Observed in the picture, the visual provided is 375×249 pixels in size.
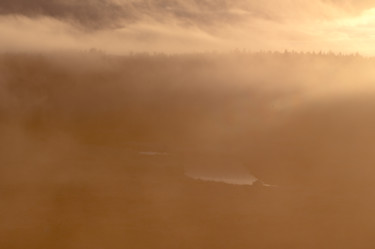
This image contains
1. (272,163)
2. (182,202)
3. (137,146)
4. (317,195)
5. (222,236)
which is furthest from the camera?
(137,146)

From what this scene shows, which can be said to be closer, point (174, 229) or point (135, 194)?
point (174, 229)

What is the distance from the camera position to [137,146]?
11273mm

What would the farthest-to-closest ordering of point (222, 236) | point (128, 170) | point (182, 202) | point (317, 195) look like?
point (128, 170) < point (317, 195) < point (182, 202) < point (222, 236)

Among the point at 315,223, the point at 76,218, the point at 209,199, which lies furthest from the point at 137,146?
the point at 315,223

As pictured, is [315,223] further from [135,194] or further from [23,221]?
[23,221]

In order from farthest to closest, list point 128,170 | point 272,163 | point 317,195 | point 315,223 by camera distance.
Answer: point 272,163, point 128,170, point 317,195, point 315,223

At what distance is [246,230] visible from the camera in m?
6.43

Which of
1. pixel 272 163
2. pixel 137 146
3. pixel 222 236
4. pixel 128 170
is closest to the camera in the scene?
pixel 222 236

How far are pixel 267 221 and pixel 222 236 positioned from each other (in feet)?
2.84

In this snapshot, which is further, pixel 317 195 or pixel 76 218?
pixel 317 195

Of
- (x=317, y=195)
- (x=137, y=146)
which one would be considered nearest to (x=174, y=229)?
(x=317, y=195)

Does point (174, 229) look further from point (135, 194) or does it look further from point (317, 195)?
point (317, 195)

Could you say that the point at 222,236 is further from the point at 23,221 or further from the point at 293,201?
the point at 23,221

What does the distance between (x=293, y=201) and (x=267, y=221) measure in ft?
3.57
